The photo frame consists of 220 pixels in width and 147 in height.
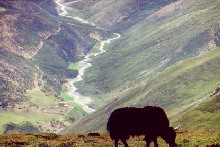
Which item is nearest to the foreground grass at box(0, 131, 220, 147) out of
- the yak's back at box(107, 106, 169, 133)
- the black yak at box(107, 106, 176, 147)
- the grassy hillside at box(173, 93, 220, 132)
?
the black yak at box(107, 106, 176, 147)

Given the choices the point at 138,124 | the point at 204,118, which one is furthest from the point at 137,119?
the point at 204,118

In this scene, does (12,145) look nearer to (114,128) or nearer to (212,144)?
(114,128)

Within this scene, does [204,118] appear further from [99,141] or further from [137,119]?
[137,119]

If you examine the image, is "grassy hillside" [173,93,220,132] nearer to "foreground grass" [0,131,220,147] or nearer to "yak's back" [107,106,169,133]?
"foreground grass" [0,131,220,147]

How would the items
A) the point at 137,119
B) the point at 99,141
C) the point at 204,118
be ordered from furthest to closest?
the point at 204,118 < the point at 99,141 < the point at 137,119

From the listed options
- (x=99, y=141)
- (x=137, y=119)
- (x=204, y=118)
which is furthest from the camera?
(x=204, y=118)

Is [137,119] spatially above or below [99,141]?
below

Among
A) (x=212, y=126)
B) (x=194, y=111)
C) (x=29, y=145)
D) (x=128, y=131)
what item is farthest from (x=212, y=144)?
(x=194, y=111)

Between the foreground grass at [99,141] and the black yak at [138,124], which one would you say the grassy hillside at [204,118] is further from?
the black yak at [138,124]
